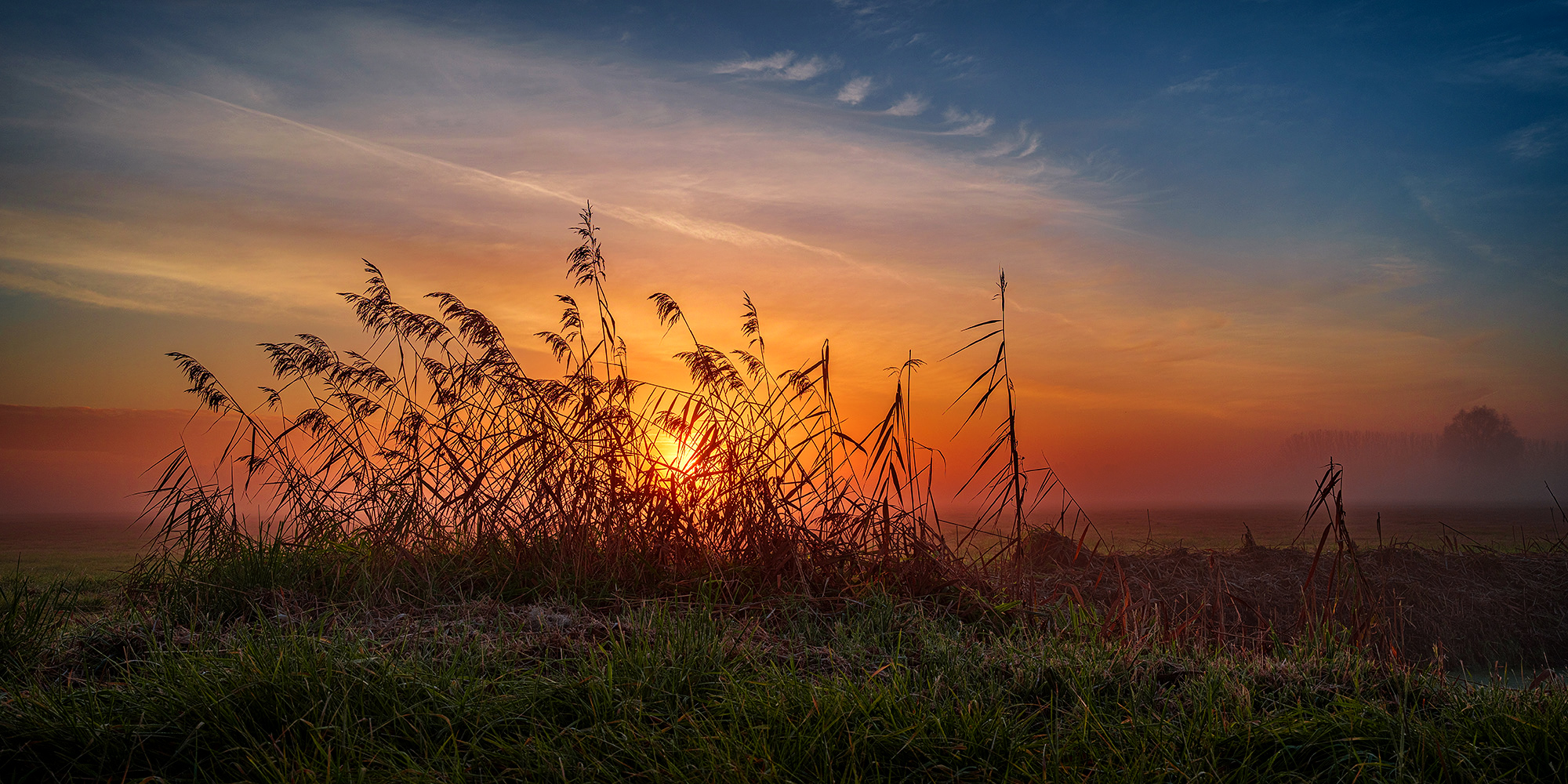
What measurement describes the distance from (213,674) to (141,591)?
2.42 metres

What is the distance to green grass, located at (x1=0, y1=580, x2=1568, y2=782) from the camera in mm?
2314

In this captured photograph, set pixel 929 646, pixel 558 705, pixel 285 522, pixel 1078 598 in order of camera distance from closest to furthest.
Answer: pixel 558 705, pixel 929 646, pixel 1078 598, pixel 285 522

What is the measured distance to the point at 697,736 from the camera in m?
2.36

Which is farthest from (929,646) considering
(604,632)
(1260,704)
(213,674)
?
(213,674)

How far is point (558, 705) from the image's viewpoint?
264 centimetres

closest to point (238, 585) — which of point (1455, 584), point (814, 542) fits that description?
point (814, 542)

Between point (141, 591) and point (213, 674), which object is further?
point (141, 591)

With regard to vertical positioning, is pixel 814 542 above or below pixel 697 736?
above

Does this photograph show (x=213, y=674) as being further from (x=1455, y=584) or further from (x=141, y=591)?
(x=1455, y=584)

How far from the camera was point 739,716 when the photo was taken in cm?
248

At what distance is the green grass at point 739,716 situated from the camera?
231cm

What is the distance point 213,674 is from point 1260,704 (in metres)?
3.67

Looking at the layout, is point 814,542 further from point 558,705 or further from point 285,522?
point 285,522

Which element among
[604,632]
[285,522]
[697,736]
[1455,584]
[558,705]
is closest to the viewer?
[697,736]
